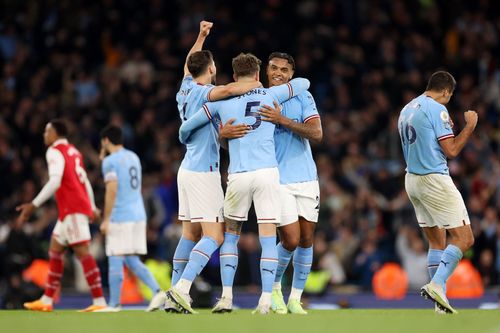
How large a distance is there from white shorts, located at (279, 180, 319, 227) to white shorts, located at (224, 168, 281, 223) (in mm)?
338

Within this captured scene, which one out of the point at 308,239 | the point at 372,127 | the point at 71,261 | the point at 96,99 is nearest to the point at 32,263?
the point at 71,261

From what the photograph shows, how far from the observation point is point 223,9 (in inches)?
993

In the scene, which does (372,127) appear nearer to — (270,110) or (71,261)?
(71,261)

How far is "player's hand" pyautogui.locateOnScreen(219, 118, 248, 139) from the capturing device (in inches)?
451

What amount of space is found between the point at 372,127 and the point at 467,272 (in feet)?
14.8

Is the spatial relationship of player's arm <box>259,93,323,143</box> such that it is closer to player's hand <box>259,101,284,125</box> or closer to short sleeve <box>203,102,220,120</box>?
player's hand <box>259,101,284,125</box>

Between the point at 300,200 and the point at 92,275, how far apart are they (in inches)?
131

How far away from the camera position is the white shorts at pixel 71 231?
1410 centimetres

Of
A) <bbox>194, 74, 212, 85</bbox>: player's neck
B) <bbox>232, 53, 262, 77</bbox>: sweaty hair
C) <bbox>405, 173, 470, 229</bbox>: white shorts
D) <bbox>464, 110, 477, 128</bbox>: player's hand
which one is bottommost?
Result: <bbox>405, 173, 470, 229</bbox>: white shorts

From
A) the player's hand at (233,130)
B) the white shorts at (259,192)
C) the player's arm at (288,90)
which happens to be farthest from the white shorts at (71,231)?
the player's arm at (288,90)

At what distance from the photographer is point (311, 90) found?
23891mm

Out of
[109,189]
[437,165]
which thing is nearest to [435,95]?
[437,165]

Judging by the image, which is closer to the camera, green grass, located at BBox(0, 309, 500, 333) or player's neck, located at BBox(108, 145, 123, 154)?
green grass, located at BBox(0, 309, 500, 333)

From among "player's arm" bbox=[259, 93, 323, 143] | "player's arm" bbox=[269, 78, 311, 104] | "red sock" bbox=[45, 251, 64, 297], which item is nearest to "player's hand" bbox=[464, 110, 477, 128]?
"player's arm" bbox=[259, 93, 323, 143]
